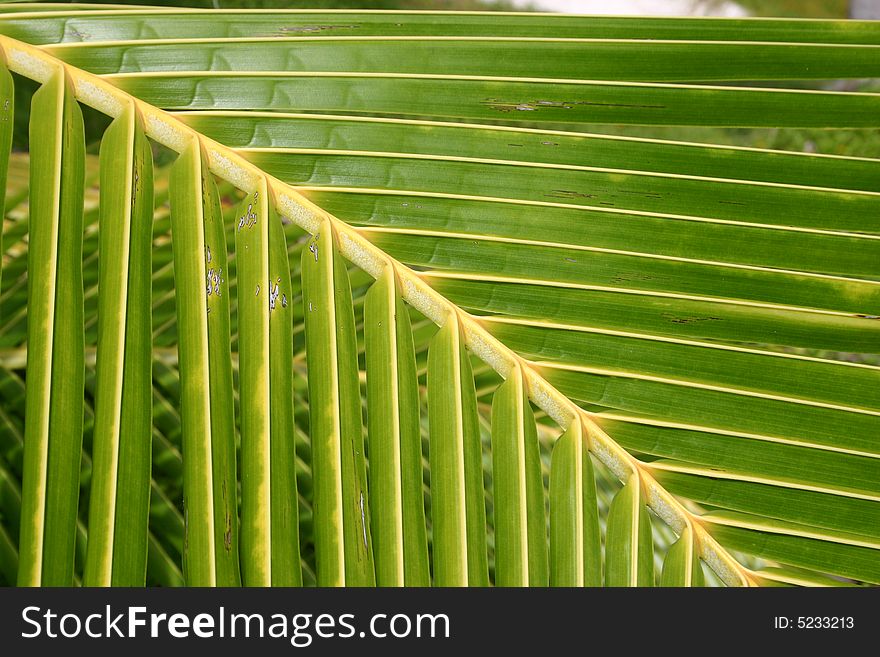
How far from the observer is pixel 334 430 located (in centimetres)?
41

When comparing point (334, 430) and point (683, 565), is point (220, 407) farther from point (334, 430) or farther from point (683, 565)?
point (683, 565)

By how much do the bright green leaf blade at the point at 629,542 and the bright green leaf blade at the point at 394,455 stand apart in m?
0.13

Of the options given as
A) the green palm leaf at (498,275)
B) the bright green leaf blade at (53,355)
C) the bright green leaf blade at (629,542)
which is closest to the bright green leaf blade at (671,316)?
the green palm leaf at (498,275)

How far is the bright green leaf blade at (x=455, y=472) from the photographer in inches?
16.5

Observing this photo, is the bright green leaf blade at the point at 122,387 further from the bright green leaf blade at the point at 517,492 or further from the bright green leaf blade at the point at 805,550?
the bright green leaf blade at the point at 805,550

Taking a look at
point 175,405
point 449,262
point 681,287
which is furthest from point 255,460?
point 175,405

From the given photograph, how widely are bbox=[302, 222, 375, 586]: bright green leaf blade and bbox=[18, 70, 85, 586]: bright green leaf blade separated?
144 mm

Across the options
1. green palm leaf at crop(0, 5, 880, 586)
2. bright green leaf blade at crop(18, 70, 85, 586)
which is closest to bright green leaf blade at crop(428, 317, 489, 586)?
green palm leaf at crop(0, 5, 880, 586)

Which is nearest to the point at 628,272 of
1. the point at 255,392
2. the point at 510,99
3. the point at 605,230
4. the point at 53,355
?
the point at 605,230

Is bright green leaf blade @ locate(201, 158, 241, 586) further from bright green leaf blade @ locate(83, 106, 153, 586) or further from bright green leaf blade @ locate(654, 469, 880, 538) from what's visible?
bright green leaf blade @ locate(654, 469, 880, 538)

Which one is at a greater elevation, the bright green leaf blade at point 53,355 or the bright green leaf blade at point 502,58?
the bright green leaf blade at point 502,58

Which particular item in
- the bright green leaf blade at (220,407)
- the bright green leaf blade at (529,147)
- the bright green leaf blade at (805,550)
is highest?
the bright green leaf blade at (529,147)

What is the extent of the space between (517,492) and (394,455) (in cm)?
9

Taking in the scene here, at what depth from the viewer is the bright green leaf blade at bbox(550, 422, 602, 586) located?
0.43 m
